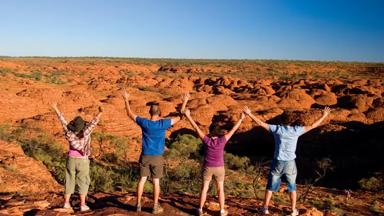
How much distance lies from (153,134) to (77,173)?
1.23 metres

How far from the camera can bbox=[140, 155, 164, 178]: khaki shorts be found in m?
5.71

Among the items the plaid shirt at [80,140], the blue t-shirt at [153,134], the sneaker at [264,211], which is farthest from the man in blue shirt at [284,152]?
the plaid shirt at [80,140]

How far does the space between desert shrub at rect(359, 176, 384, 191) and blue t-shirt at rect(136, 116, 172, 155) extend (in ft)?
38.3

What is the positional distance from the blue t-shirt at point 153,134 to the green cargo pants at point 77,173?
2.91ft

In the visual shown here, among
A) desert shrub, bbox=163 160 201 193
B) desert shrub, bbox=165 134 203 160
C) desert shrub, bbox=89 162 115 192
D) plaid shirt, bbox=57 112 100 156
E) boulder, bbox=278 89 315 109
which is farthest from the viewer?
boulder, bbox=278 89 315 109

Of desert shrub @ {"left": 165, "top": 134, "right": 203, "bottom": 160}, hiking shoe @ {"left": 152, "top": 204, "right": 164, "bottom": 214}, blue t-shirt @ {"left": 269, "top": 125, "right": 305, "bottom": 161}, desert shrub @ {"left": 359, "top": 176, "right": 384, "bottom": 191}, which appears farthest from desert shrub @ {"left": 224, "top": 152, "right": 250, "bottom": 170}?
blue t-shirt @ {"left": 269, "top": 125, "right": 305, "bottom": 161}

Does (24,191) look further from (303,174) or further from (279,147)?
(303,174)

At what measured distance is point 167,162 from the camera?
16094mm

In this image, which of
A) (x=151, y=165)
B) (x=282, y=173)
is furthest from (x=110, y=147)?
(x=282, y=173)

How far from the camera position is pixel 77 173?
5961 millimetres

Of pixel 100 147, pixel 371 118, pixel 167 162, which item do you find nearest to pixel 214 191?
pixel 167 162

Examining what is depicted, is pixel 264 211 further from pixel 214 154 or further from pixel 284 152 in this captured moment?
pixel 214 154

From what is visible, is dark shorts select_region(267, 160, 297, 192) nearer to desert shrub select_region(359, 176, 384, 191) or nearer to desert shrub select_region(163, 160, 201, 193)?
desert shrub select_region(163, 160, 201, 193)

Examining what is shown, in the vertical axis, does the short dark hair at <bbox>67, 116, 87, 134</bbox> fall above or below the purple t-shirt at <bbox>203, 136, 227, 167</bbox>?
above
